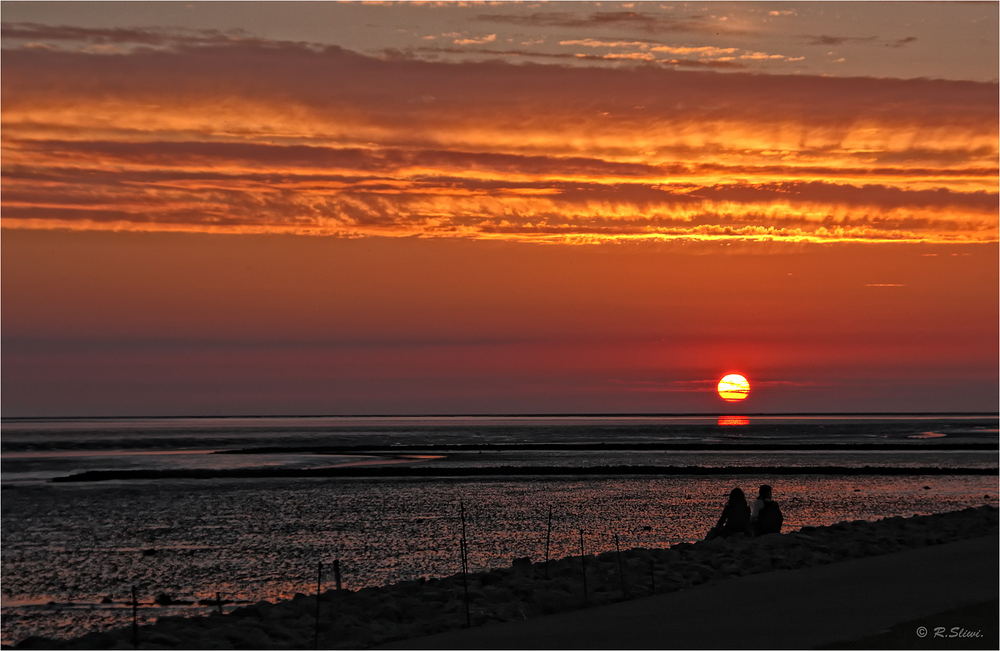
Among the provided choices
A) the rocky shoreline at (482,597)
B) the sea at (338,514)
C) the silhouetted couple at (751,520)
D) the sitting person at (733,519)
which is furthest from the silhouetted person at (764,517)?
the sea at (338,514)

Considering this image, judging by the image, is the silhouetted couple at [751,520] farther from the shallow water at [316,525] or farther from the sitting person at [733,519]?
the shallow water at [316,525]

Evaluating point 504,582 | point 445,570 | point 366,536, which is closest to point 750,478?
point 366,536

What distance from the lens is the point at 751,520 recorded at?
23625 mm

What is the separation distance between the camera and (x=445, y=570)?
920 inches

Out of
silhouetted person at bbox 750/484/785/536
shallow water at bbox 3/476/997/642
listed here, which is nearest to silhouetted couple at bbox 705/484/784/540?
silhouetted person at bbox 750/484/785/536

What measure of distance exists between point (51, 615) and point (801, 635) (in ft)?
47.6

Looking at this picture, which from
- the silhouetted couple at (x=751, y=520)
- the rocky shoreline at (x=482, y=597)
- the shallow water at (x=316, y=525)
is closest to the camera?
the rocky shoreline at (x=482, y=597)

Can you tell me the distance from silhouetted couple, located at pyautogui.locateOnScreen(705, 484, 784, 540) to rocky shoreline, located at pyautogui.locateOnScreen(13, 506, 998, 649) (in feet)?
1.67

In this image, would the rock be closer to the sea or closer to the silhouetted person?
the sea

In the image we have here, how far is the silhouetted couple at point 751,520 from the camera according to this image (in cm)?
2314

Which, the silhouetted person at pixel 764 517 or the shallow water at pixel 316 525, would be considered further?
the silhouetted person at pixel 764 517

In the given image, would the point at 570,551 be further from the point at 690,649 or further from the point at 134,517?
the point at 134,517

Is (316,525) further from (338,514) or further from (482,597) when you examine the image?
(482,597)

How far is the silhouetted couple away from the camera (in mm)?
23141
